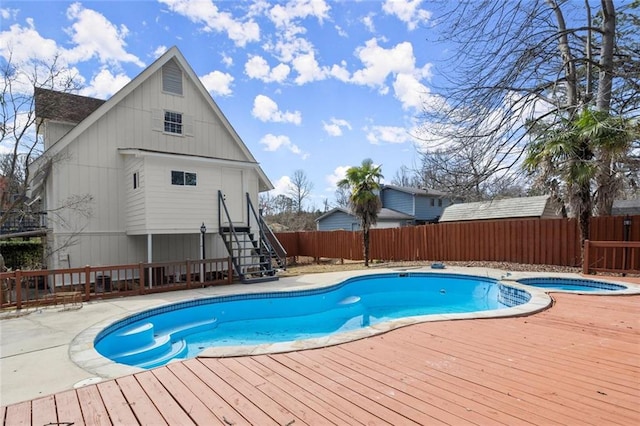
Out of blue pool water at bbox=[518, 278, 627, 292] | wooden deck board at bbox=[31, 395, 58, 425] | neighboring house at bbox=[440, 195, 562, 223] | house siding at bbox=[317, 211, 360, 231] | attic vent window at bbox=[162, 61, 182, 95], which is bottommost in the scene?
blue pool water at bbox=[518, 278, 627, 292]

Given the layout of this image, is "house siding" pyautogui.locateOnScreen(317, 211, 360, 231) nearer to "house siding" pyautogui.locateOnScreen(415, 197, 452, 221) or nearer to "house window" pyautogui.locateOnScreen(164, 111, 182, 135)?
"house siding" pyautogui.locateOnScreen(415, 197, 452, 221)

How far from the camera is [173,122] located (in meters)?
13.0

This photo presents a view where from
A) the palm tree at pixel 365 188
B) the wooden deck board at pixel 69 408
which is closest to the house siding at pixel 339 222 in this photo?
the palm tree at pixel 365 188

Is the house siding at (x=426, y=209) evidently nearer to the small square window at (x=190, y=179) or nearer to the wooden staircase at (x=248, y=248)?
the wooden staircase at (x=248, y=248)

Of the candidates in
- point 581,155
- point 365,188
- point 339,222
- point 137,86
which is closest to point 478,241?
point 365,188

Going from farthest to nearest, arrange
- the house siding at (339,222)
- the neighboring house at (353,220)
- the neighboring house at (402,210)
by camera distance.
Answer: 1. the house siding at (339,222)
2. the neighboring house at (402,210)
3. the neighboring house at (353,220)

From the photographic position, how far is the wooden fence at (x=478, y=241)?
40.1ft

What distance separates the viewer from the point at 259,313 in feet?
28.9

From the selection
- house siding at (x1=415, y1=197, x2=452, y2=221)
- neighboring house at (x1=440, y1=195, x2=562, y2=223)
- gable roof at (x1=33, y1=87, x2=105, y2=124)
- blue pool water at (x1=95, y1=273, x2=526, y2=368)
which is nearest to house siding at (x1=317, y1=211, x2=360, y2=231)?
house siding at (x1=415, y1=197, x2=452, y2=221)

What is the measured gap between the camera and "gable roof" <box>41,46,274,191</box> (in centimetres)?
1067

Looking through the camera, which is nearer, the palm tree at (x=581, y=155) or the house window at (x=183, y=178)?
the palm tree at (x=581, y=155)

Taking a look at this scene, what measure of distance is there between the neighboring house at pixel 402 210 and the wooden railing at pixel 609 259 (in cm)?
1663

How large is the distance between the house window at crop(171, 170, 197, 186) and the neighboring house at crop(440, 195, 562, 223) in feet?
50.0

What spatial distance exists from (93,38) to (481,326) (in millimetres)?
12246
